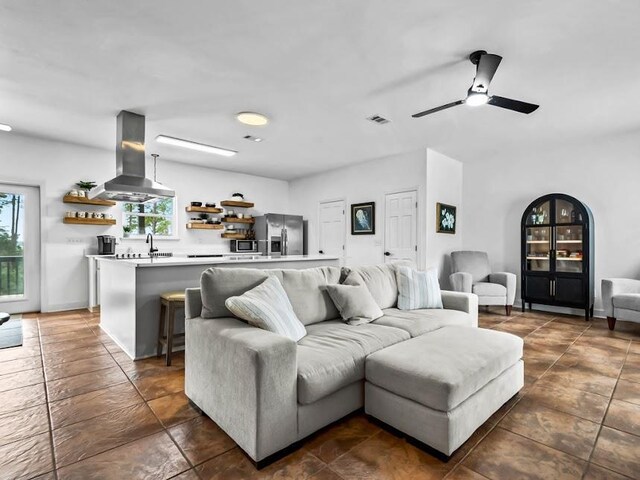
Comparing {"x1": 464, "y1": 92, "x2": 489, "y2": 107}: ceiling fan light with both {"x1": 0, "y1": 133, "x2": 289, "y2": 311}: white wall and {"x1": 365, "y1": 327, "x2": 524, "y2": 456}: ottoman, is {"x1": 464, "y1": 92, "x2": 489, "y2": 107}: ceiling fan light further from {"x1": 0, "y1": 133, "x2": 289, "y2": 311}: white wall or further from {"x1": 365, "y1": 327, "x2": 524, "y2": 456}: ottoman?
{"x1": 0, "y1": 133, "x2": 289, "y2": 311}: white wall

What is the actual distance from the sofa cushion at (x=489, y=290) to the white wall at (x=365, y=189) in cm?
87

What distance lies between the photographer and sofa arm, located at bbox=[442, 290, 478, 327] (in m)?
3.14

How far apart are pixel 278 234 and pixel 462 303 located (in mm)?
4383

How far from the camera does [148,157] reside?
5781 millimetres

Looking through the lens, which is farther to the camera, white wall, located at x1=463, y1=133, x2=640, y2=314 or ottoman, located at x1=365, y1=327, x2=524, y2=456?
white wall, located at x1=463, y1=133, x2=640, y2=314

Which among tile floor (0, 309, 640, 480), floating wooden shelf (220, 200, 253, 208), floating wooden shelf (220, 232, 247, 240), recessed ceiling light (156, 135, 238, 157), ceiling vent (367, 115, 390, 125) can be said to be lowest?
tile floor (0, 309, 640, 480)

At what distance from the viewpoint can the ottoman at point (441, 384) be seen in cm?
165

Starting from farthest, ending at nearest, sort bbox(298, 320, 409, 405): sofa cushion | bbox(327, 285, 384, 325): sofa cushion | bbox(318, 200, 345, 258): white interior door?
bbox(318, 200, 345, 258): white interior door
bbox(327, 285, 384, 325): sofa cushion
bbox(298, 320, 409, 405): sofa cushion

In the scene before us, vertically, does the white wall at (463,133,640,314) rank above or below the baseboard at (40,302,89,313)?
above

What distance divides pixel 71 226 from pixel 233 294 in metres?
4.45

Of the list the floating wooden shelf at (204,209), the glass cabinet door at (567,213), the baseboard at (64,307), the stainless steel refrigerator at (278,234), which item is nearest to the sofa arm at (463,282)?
the glass cabinet door at (567,213)

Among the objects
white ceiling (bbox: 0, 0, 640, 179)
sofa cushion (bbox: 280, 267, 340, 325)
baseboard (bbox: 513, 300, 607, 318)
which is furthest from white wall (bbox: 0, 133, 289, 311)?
baseboard (bbox: 513, 300, 607, 318)

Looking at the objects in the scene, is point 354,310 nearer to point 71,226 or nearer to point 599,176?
point 599,176

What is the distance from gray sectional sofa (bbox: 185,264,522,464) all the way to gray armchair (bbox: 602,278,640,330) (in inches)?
108
